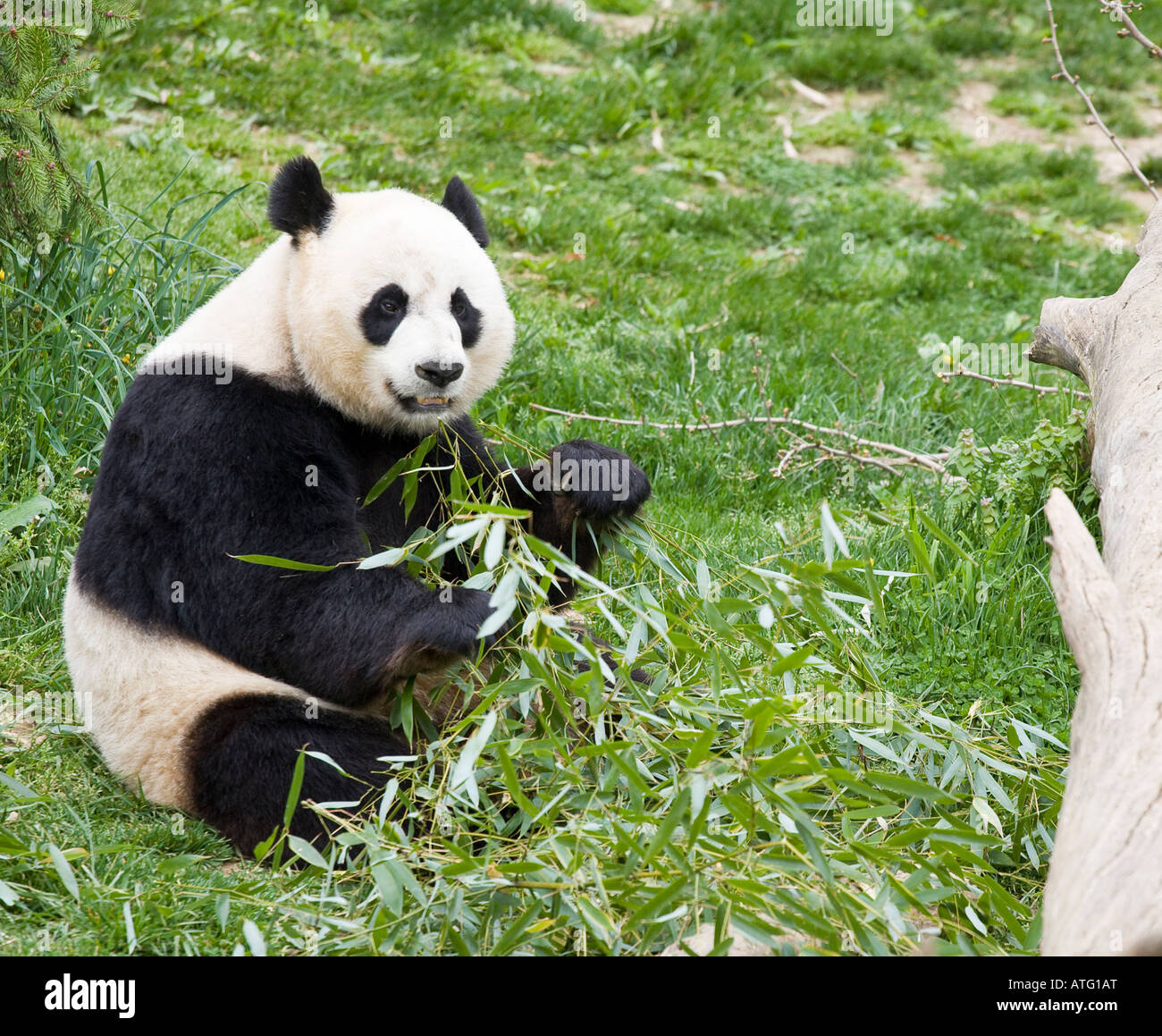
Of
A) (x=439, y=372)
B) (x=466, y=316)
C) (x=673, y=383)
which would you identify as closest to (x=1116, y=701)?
(x=439, y=372)

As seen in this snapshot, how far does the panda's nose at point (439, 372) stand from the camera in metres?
3.65

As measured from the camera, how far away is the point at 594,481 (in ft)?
13.3

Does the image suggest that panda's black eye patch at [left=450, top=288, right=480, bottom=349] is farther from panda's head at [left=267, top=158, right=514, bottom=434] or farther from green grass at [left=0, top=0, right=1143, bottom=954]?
green grass at [left=0, top=0, right=1143, bottom=954]

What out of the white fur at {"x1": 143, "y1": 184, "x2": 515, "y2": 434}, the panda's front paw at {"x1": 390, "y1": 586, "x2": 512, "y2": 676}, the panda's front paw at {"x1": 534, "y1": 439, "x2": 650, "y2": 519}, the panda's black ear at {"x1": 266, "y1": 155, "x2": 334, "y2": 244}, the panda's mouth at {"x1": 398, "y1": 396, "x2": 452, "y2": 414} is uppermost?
the panda's black ear at {"x1": 266, "y1": 155, "x2": 334, "y2": 244}

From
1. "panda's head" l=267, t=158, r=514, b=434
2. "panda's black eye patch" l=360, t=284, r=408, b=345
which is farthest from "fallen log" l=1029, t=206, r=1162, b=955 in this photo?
"panda's black eye patch" l=360, t=284, r=408, b=345

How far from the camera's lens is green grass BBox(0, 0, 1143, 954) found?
3.16m

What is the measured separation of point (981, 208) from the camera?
30.5ft

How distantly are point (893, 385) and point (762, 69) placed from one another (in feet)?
15.1

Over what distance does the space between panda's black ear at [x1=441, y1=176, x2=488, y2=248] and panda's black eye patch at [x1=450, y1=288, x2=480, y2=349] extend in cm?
47

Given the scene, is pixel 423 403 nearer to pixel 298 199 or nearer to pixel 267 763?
pixel 298 199

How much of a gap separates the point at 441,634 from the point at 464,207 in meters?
1.62

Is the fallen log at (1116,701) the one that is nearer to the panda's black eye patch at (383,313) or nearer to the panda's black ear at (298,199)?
the panda's black eye patch at (383,313)
